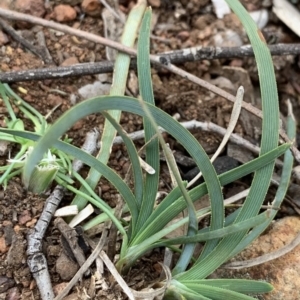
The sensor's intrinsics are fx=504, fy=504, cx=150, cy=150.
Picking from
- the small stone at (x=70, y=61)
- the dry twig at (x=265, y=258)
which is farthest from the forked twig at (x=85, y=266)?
the small stone at (x=70, y=61)

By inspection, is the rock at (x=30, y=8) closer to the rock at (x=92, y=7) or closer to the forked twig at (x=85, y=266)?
the rock at (x=92, y=7)

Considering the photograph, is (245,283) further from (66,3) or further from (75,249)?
(66,3)

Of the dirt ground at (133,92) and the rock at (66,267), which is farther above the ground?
the dirt ground at (133,92)

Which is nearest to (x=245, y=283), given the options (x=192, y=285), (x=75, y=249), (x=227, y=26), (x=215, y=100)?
(x=192, y=285)

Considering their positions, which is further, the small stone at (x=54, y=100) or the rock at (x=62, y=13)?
the rock at (x=62, y=13)

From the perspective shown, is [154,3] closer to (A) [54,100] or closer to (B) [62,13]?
(B) [62,13]

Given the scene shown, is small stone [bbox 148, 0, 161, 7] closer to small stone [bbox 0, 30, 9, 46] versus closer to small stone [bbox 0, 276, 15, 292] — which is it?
small stone [bbox 0, 30, 9, 46]

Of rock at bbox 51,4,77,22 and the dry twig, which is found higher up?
rock at bbox 51,4,77,22

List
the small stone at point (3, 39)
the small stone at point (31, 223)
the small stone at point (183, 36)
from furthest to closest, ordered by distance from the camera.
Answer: the small stone at point (183, 36) → the small stone at point (3, 39) → the small stone at point (31, 223)

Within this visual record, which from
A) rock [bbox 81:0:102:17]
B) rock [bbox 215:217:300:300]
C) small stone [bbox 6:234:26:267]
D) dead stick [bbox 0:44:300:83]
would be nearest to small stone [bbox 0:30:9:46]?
→ dead stick [bbox 0:44:300:83]
